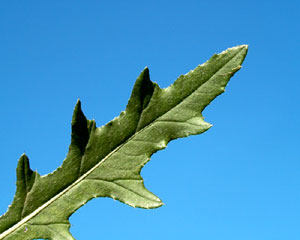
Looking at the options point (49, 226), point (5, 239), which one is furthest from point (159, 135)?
point (5, 239)

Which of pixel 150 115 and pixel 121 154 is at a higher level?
pixel 150 115

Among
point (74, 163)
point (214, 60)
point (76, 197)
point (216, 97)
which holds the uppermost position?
point (214, 60)

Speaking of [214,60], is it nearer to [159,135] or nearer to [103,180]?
[159,135]

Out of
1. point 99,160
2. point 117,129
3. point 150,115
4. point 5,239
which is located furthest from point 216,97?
point 5,239

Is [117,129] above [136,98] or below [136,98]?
below

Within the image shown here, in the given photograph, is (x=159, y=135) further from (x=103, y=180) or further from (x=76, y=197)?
(x=76, y=197)

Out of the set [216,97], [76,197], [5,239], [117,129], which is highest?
[216,97]
